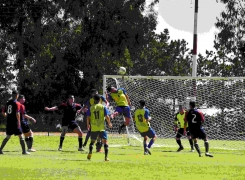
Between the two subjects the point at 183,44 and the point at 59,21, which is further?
the point at 183,44

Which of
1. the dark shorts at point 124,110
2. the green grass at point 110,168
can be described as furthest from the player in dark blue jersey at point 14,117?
the dark shorts at point 124,110

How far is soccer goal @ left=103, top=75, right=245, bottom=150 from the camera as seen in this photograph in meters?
32.2

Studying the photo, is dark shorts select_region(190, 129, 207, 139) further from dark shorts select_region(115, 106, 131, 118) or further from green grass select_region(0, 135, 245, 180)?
dark shorts select_region(115, 106, 131, 118)

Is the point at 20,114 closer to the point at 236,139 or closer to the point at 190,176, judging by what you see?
the point at 190,176

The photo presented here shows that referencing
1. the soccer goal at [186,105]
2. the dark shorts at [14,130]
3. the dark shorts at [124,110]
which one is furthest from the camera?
the soccer goal at [186,105]

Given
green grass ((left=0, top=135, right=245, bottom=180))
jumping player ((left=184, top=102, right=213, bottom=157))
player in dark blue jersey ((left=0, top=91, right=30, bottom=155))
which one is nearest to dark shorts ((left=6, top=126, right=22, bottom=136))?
player in dark blue jersey ((left=0, top=91, right=30, bottom=155))

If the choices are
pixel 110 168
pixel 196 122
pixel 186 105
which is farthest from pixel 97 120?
pixel 186 105

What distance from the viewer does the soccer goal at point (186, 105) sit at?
32250 millimetres

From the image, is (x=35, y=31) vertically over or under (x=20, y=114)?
over

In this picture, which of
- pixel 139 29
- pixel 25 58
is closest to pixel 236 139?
pixel 139 29

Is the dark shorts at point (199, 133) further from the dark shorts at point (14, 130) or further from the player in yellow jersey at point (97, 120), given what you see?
the dark shorts at point (14, 130)

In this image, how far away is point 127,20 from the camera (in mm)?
57906

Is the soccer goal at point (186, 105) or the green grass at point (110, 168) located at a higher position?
the soccer goal at point (186, 105)

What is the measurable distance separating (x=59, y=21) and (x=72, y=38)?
184 cm
